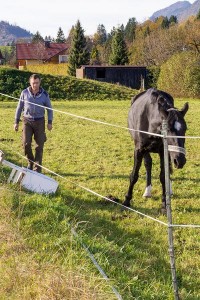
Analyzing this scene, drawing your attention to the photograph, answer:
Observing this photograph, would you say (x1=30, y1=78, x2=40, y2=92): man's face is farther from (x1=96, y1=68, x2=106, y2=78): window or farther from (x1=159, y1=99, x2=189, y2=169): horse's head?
(x1=96, y1=68, x2=106, y2=78): window

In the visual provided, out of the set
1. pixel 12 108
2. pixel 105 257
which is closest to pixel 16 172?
pixel 105 257

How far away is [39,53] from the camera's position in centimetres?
7225

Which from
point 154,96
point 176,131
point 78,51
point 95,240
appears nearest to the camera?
point 95,240

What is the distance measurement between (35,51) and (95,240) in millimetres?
71182

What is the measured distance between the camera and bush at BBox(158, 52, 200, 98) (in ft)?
94.9

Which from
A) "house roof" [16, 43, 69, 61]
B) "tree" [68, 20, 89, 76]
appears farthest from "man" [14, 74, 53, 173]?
"house roof" [16, 43, 69, 61]

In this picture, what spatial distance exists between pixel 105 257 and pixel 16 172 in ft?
9.17

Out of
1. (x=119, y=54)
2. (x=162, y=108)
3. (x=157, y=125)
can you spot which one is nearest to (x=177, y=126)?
(x=162, y=108)

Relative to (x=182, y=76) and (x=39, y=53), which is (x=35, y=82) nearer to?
(x=182, y=76)

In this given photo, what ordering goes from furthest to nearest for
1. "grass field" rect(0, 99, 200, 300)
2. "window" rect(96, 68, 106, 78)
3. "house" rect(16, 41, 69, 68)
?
1. "house" rect(16, 41, 69, 68)
2. "window" rect(96, 68, 106, 78)
3. "grass field" rect(0, 99, 200, 300)

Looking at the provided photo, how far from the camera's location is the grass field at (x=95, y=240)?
3.36m

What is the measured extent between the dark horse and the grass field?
61cm

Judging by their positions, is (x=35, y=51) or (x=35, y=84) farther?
(x=35, y=51)

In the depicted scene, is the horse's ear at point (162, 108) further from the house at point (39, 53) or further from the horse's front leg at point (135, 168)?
the house at point (39, 53)
